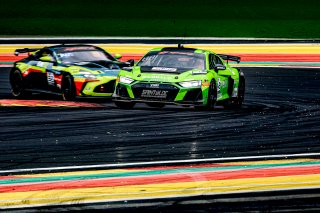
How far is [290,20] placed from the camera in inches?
1590

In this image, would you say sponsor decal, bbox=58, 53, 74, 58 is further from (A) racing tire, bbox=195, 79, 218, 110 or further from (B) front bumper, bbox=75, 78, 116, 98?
(A) racing tire, bbox=195, 79, 218, 110

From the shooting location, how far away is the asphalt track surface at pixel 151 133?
443 inches

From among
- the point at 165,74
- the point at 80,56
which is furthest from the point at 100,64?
the point at 165,74

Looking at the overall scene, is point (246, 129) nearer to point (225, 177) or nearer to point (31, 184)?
point (225, 177)

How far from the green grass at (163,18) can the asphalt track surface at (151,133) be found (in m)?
16.3

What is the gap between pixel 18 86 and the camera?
20.5m

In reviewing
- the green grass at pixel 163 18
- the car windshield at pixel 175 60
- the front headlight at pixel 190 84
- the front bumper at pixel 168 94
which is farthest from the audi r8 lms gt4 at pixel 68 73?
the green grass at pixel 163 18

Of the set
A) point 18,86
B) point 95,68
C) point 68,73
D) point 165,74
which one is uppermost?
point 165,74

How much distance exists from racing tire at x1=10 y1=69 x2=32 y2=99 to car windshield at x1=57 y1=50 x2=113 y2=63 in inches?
46.0

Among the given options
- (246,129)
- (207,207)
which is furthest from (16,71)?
(207,207)

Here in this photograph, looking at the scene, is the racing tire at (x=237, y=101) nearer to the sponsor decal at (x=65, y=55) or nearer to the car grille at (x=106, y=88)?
the car grille at (x=106, y=88)

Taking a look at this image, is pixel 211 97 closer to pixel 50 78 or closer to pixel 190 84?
pixel 190 84

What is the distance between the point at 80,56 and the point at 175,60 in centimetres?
266

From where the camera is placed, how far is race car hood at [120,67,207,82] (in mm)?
17078
